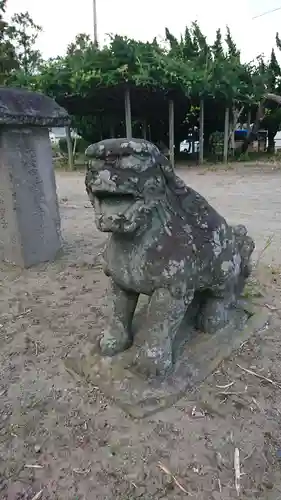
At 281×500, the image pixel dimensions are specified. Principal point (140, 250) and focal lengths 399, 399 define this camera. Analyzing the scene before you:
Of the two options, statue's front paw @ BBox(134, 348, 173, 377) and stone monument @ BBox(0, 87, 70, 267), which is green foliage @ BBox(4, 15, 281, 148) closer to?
stone monument @ BBox(0, 87, 70, 267)

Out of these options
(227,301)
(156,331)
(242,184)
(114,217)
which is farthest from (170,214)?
(242,184)

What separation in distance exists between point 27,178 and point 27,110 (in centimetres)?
53

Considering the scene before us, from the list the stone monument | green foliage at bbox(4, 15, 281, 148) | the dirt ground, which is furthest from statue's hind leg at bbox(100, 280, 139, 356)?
green foliage at bbox(4, 15, 281, 148)

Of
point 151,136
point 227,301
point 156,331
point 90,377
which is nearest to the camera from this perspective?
point 156,331

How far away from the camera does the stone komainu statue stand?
1412 mm

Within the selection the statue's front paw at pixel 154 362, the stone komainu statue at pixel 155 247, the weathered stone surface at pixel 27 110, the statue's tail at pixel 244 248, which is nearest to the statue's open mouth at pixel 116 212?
the stone komainu statue at pixel 155 247

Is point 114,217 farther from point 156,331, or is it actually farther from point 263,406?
point 263,406

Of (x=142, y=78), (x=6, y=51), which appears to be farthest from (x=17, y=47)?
(x=142, y=78)

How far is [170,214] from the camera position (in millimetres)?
1640

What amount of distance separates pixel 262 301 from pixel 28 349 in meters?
1.51

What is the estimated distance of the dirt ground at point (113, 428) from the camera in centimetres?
137

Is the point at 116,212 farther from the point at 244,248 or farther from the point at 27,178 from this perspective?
the point at 27,178

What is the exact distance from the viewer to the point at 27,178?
130 inches

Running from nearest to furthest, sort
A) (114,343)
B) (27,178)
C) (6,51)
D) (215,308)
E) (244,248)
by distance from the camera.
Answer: (114,343) < (215,308) < (244,248) < (27,178) < (6,51)
